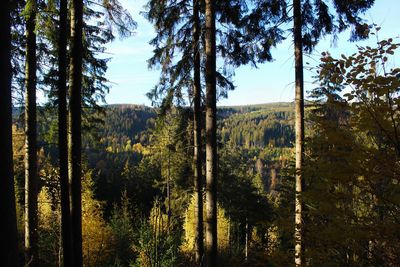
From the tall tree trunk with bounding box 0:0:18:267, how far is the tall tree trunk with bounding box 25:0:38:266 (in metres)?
5.60

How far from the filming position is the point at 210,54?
743cm

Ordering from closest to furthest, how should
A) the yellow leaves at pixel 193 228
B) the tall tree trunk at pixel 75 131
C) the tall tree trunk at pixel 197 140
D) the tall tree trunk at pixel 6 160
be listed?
the tall tree trunk at pixel 6 160 < the tall tree trunk at pixel 75 131 < the tall tree trunk at pixel 197 140 < the yellow leaves at pixel 193 228

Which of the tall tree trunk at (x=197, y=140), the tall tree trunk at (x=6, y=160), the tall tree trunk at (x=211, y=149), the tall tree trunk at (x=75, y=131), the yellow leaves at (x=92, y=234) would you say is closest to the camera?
the tall tree trunk at (x=6, y=160)

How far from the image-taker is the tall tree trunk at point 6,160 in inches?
122

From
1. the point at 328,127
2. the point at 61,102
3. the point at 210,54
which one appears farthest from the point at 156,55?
the point at 328,127

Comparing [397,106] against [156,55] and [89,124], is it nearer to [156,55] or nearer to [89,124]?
[156,55]

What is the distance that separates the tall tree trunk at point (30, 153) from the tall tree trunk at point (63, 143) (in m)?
2.14

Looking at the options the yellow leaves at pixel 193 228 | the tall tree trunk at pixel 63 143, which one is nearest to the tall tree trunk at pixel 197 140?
the tall tree trunk at pixel 63 143

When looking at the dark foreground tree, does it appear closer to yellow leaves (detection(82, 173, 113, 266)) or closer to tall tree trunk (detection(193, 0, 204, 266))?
tall tree trunk (detection(193, 0, 204, 266))

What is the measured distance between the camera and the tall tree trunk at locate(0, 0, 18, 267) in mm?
3094

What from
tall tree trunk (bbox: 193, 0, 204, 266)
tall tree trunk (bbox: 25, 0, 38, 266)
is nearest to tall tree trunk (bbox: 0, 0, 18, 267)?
tall tree trunk (bbox: 25, 0, 38, 266)

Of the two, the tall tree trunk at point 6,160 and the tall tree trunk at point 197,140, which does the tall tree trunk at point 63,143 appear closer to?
the tall tree trunk at point 6,160

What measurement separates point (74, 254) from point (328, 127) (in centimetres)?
550

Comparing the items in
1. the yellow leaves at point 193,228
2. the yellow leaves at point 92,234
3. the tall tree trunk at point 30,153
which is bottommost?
the yellow leaves at point 193,228
